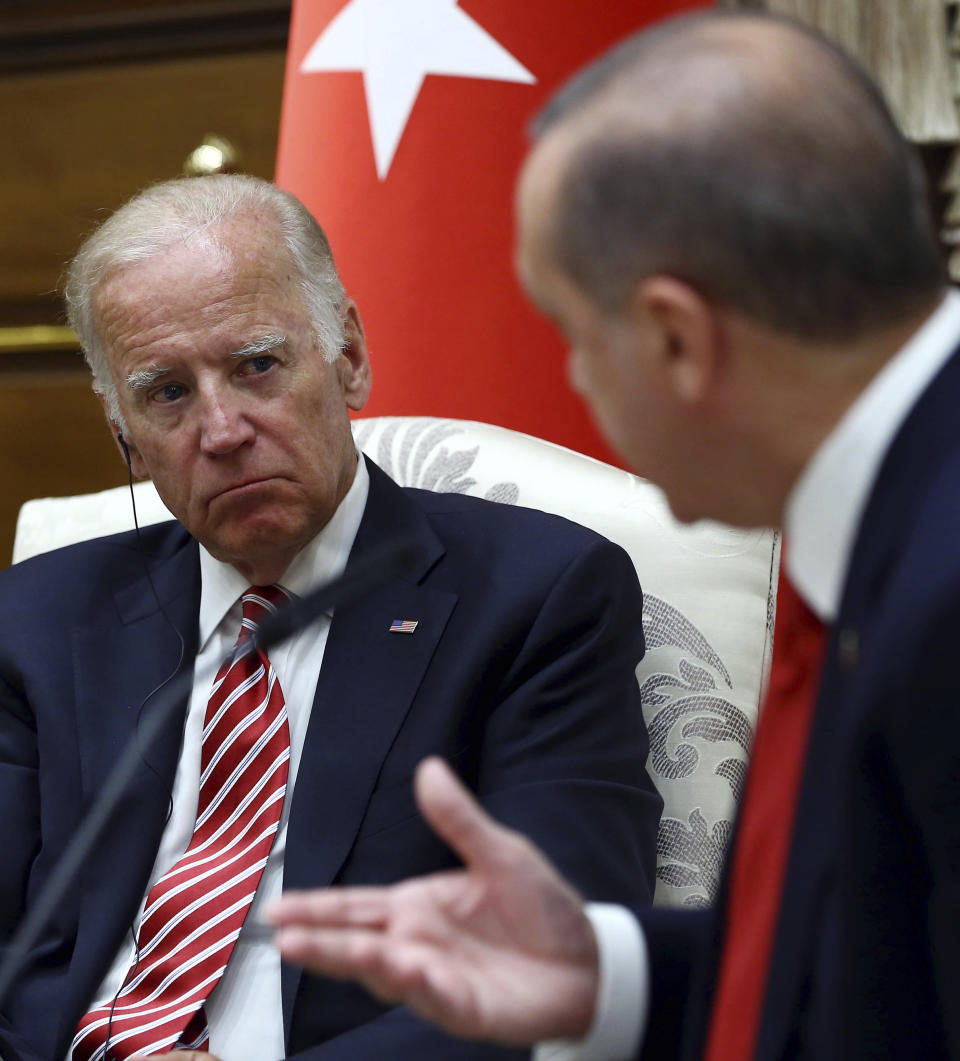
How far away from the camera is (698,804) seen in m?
1.58

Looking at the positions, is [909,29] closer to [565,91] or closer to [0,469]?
[565,91]

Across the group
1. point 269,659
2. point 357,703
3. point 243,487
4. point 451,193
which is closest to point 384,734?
point 357,703

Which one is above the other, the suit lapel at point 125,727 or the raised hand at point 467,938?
the raised hand at point 467,938

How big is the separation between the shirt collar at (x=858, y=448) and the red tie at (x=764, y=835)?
0.06 meters

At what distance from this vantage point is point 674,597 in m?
1.69

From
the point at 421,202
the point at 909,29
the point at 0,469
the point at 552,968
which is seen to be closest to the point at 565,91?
the point at 552,968

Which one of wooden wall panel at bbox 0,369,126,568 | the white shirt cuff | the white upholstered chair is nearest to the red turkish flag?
the white upholstered chair

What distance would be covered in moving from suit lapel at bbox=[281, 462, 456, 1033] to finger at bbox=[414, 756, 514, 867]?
635mm

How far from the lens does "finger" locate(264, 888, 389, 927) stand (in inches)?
32.9

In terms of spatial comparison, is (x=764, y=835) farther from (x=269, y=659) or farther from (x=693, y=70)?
(x=269, y=659)

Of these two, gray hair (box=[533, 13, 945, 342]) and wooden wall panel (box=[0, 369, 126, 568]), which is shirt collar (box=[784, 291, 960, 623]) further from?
wooden wall panel (box=[0, 369, 126, 568])

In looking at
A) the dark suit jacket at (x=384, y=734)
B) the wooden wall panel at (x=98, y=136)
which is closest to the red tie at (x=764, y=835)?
the dark suit jacket at (x=384, y=734)

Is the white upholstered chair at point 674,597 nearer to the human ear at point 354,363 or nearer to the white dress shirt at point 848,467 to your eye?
the human ear at point 354,363

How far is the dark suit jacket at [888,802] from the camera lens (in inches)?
26.2
